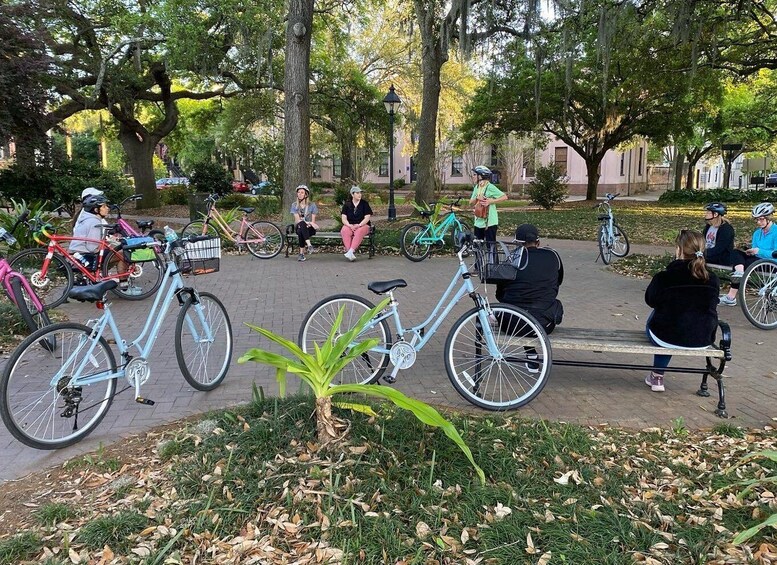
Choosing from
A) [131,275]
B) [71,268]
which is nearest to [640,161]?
[131,275]

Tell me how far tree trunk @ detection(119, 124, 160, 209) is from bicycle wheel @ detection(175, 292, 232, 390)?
65.9 feet

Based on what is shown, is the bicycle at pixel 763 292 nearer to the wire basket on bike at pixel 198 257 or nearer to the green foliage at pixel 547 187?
the wire basket on bike at pixel 198 257

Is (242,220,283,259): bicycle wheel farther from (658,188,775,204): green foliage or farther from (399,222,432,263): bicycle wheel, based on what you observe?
(658,188,775,204): green foliage

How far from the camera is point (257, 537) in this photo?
2.68 metres

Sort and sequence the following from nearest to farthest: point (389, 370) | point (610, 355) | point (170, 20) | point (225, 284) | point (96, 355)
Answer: point (96, 355), point (389, 370), point (610, 355), point (225, 284), point (170, 20)

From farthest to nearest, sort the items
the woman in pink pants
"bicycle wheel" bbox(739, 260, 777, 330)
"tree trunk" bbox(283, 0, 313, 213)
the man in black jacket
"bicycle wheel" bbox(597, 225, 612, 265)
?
1. "tree trunk" bbox(283, 0, 313, 213)
2. "bicycle wheel" bbox(597, 225, 612, 265)
3. the woman in pink pants
4. "bicycle wheel" bbox(739, 260, 777, 330)
5. the man in black jacket

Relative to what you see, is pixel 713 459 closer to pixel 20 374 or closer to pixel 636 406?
pixel 636 406

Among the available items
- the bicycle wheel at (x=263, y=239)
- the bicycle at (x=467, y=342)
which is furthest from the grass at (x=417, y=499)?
the bicycle wheel at (x=263, y=239)

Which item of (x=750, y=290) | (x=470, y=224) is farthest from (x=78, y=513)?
(x=470, y=224)

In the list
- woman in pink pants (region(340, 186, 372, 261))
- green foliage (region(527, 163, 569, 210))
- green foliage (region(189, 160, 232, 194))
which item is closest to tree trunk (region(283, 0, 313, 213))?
woman in pink pants (region(340, 186, 372, 261))

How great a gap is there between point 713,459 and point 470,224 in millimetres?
9544

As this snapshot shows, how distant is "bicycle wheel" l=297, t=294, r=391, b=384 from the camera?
4.41 meters

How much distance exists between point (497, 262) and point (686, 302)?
4.90 ft

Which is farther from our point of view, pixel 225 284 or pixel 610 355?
pixel 225 284
